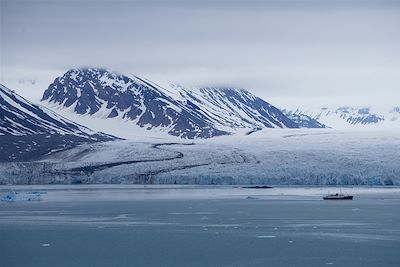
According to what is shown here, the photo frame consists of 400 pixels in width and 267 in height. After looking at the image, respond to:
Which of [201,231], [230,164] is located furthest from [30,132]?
[201,231]

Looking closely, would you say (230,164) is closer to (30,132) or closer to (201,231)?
(201,231)

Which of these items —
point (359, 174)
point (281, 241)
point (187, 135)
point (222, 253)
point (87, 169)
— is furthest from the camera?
point (187, 135)

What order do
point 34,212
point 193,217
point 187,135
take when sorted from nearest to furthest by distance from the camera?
point 193,217, point 34,212, point 187,135

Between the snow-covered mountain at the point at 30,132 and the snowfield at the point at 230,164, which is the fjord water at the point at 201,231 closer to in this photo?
the snowfield at the point at 230,164

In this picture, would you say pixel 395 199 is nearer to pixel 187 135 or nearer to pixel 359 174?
pixel 359 174

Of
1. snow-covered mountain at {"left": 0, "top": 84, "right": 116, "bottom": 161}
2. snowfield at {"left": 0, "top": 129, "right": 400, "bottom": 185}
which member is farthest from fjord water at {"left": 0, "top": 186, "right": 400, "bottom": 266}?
snow-covered mountain at {"left": 0, "top": 84, "right": 116, "bottom": 161}

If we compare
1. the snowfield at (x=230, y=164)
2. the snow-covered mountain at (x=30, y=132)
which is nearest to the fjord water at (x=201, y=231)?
the snowfield at (x=230, y=164)

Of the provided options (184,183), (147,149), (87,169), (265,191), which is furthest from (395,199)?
(147,149)

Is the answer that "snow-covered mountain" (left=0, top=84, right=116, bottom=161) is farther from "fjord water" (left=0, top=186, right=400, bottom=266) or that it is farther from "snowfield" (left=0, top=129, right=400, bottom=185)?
"fjord water" (left=0, top=186, right=400, bottom=266)
